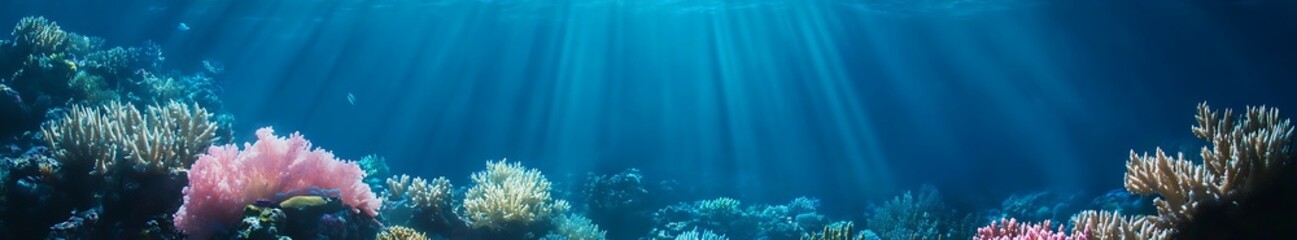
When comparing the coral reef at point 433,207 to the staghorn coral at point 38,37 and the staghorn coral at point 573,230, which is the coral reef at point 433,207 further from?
the staghorn coral at point 38,37

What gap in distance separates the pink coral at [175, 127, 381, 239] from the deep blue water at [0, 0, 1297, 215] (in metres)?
16.1

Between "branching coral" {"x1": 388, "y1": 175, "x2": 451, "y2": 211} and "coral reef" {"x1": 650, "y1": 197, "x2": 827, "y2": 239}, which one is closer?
"branching coral" {"x1": 388, "y1": 175, "x2": 451, "y2": 211}

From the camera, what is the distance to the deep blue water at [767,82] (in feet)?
86.7

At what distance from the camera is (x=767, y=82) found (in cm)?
4312

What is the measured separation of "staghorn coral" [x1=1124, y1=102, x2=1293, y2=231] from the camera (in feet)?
12.8

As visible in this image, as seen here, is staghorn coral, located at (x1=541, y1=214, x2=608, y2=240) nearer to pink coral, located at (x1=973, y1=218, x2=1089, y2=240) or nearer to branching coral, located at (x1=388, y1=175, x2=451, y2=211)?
branching coral, located at (x1=388, y1=175, x2=451, y2=211)

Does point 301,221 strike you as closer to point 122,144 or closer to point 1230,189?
point 122,144

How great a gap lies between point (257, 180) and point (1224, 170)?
276 inches

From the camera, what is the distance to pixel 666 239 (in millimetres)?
10742

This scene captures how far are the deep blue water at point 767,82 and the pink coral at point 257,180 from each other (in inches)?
634

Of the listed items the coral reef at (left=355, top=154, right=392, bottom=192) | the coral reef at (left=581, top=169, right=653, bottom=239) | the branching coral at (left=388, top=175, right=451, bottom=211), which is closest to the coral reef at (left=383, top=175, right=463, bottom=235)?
the branching coral at (left=388, top=175, right=451, bottom=211)

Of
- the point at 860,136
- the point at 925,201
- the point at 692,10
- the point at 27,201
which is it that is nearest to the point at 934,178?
the point at 860,136

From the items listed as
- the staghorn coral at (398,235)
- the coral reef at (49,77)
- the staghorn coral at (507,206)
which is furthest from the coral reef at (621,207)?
the coral reef at (49,77)

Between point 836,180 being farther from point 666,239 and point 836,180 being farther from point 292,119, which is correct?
point 292,119
